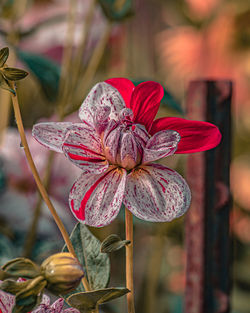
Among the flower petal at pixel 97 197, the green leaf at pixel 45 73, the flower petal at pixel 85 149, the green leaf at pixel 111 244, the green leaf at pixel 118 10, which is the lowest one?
the green leaf at pixel 111 244

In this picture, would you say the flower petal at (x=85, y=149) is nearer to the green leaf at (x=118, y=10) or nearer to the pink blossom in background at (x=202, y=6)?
the green leaf at (x=118, y=10)

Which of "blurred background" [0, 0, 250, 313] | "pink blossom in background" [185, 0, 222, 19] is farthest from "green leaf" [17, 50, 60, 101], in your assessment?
"pink blossom in background" [185, 0, 222, 19]

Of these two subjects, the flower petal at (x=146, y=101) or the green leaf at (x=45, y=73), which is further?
the green leaf at (x=45, y=73)

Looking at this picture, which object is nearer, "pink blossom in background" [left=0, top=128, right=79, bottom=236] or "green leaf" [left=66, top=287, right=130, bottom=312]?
"green leaf" [left=66, top=287, right=130, bottom=312]

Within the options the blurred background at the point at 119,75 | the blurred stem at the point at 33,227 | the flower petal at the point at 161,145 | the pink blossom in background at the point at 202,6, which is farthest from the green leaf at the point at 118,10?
the pink blossom in background at the point at 202,6

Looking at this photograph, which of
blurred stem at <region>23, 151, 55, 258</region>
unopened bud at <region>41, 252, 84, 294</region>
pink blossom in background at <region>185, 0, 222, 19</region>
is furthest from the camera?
pink blossom in background at <region>185, 0, 222, 19</region>

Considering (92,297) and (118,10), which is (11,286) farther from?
(118,10)

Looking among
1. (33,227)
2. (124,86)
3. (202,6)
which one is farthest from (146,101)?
(202,6)

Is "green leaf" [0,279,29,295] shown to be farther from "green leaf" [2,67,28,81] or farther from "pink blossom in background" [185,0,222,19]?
"pink blossom in background" [185,0,222,19]

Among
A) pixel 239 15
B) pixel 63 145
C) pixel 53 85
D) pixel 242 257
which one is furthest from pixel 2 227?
pixel 239 15

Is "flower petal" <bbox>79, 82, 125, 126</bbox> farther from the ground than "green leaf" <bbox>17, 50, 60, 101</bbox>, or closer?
closer
